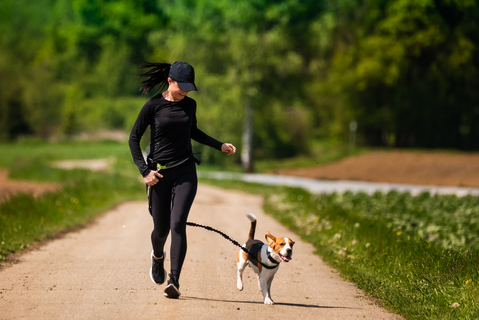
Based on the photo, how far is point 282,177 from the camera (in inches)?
1340

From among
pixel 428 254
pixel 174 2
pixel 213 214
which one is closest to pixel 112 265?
pixel 428 254

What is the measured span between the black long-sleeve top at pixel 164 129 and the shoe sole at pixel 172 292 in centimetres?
114

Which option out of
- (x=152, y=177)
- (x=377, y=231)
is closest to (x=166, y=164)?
(x=152, y=177)

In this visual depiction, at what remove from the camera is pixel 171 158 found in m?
6.67

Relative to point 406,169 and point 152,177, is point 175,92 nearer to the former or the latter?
point 152,177

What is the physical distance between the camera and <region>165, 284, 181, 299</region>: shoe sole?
662cm

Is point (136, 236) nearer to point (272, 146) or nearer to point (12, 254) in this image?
point (12, 254)

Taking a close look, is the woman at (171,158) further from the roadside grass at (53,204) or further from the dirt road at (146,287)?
the roadside grass at (53,204)

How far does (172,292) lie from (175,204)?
877mm

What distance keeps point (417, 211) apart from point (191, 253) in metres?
7.00

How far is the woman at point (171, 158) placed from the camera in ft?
21.6

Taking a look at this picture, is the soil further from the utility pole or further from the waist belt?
the waist belt

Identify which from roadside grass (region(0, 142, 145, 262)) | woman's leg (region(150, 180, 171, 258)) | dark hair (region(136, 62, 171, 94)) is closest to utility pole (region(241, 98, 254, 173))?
roadside grass (region(0, 142, 145, 262))

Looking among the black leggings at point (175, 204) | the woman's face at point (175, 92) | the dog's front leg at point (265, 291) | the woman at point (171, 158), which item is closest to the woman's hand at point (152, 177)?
the woman at point (171, 158)
